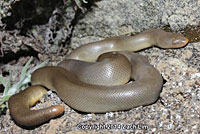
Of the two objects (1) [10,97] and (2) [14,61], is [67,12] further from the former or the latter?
(1) [10,97]

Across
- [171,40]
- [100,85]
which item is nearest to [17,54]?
[100,85]

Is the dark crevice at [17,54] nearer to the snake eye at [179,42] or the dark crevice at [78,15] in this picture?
the dark crevice at [78,15]

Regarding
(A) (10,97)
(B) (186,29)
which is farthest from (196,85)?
(A) (10,97)

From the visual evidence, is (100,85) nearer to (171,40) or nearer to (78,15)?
(171,40)

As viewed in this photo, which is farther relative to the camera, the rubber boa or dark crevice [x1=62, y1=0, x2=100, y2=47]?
dark crevice [x1=62, y1=0, x2=100, y2=47]

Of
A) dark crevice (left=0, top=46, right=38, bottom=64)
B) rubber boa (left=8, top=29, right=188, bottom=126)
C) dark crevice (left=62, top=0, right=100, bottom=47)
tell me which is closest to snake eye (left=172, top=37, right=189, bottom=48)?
rubber boa (left=8, top=29, right=188, bottom=126)

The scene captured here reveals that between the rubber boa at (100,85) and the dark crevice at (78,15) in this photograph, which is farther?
the dark crevice at (78,15)

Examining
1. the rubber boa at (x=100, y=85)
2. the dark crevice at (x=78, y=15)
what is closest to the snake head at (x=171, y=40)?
the rubber boa at (x=100, y=85)

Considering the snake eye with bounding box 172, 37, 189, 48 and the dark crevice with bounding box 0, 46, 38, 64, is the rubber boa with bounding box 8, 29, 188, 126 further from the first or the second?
the dark crevice with bounding box 0, 46, 38, 64
